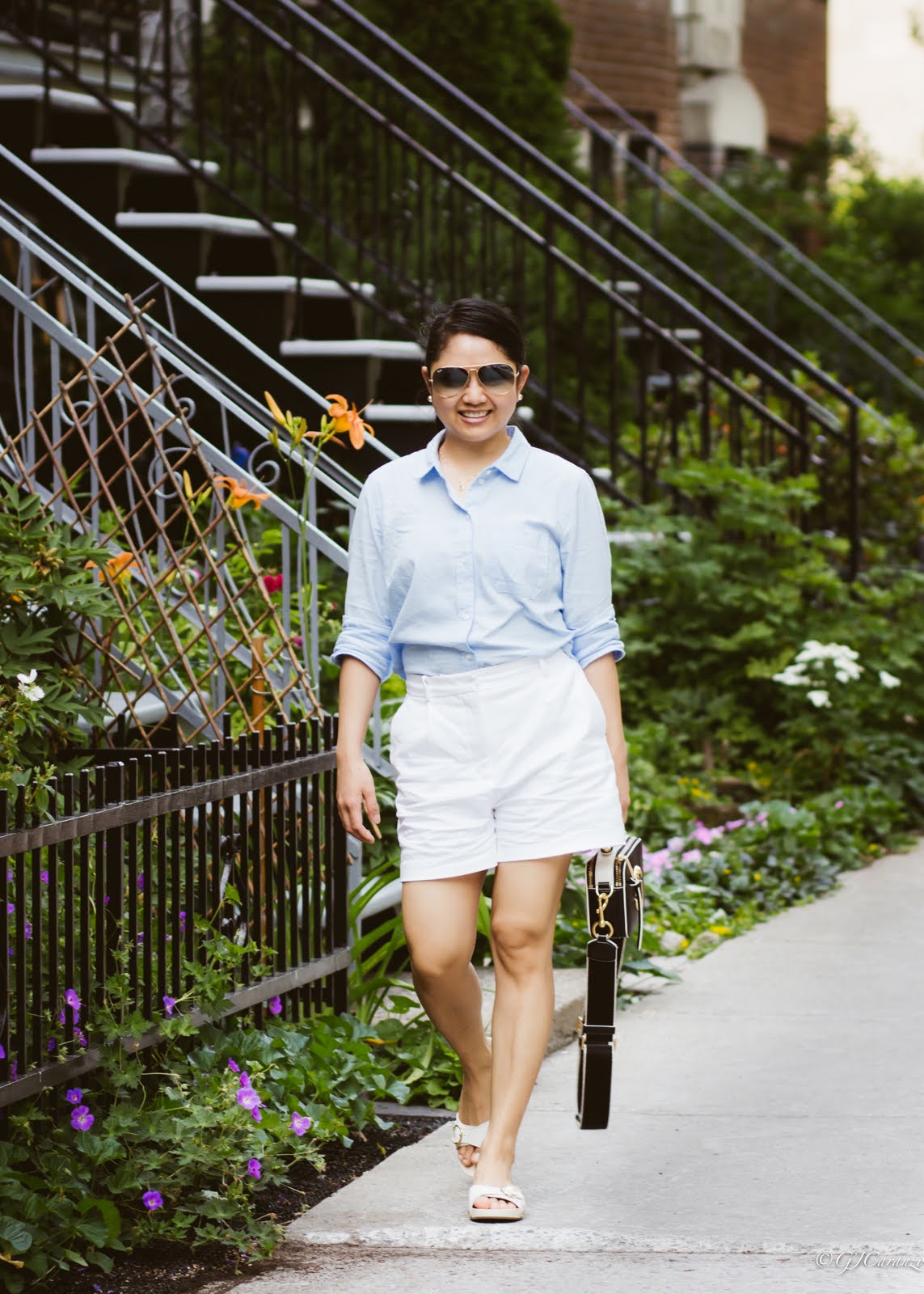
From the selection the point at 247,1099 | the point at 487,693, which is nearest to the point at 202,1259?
the point at 247,1099

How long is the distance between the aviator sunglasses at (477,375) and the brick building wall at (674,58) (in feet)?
43.3

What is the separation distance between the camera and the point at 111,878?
3869 mm

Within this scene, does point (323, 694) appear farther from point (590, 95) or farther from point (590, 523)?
point (590, 95)

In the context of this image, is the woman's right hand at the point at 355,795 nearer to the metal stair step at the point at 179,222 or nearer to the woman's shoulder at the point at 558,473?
the woman's shoulder at the point at 558,473

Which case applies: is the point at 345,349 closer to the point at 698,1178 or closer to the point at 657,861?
the point at 657,861

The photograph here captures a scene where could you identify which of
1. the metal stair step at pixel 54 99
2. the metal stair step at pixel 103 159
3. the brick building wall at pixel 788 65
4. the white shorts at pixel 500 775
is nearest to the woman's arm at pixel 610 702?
the white shorts at pixel 500 775

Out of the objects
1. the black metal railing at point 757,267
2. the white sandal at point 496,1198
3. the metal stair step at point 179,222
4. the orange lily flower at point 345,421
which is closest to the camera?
the white sandal at point 496,1198

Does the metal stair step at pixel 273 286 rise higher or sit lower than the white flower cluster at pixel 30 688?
higher

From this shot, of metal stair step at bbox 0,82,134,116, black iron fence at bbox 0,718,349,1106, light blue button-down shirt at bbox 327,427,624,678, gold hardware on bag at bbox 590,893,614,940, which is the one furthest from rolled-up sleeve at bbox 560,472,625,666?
metal stair step at bbox 0,82,134,116

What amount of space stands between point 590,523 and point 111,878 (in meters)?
1.19

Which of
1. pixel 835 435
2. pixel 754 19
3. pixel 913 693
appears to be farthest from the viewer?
pixel 754 19

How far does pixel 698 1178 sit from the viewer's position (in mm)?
4035

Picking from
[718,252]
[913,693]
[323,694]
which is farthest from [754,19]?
[323,694]

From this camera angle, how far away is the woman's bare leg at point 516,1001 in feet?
12.3
